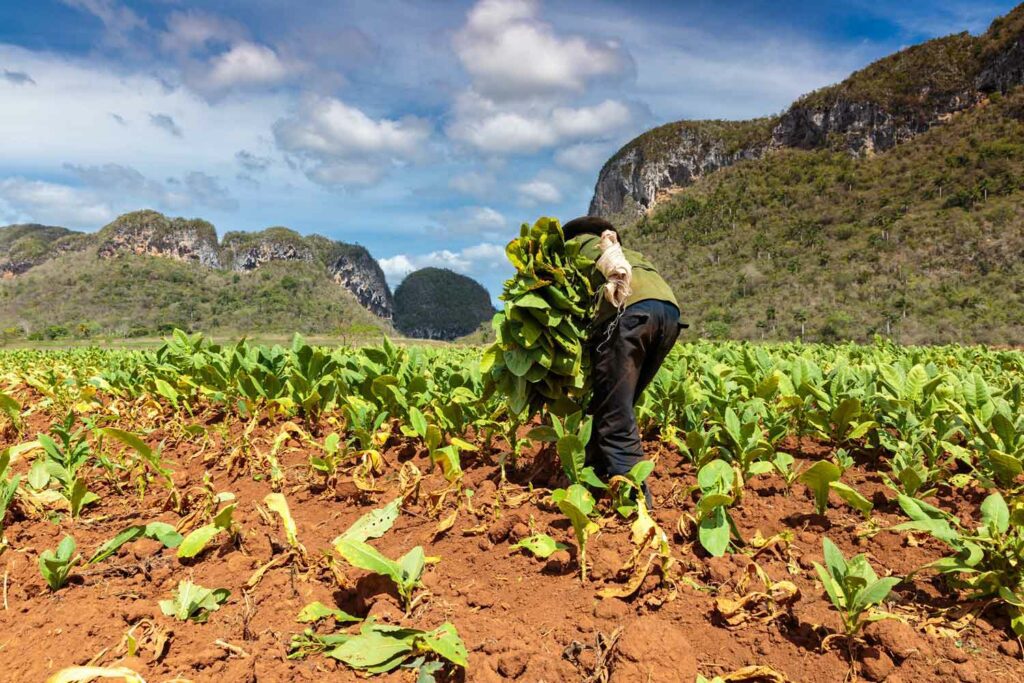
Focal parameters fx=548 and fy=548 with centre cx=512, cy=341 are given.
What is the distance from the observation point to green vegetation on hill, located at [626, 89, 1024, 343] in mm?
42188

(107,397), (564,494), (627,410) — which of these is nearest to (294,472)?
(564,494)

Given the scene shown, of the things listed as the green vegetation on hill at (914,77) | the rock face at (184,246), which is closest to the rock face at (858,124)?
the green vegetation on hill at (914,77)

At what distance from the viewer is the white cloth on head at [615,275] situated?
2.76m

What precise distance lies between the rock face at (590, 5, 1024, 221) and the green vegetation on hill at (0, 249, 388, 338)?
8260 cm

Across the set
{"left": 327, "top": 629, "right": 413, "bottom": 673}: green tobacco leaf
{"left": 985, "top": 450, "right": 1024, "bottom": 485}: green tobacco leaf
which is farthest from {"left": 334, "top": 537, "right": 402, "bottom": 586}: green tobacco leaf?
Answer: {"left": 985, "top": 450, "right": 1024, "bottom": 485}: green tobacco leaf

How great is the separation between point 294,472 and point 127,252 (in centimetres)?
16640

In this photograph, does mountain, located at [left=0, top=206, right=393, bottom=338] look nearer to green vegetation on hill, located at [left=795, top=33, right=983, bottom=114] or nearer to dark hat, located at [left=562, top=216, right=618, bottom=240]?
dark hat, located at [left=562, top=216, right=618, bottom=240]

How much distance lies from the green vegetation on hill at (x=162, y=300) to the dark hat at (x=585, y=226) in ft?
316

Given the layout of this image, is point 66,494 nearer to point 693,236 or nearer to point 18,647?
point 18,647

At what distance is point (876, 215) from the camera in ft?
196

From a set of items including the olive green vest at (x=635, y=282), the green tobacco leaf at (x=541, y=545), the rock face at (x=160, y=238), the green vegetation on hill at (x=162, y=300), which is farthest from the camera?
the rock face at (x=160, y=238)

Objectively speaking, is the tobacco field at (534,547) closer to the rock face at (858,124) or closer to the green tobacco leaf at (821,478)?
the green tobacco leaf at (821,478)

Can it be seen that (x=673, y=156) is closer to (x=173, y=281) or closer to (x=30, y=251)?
(x=173, y=281)

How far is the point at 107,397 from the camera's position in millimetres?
5832
